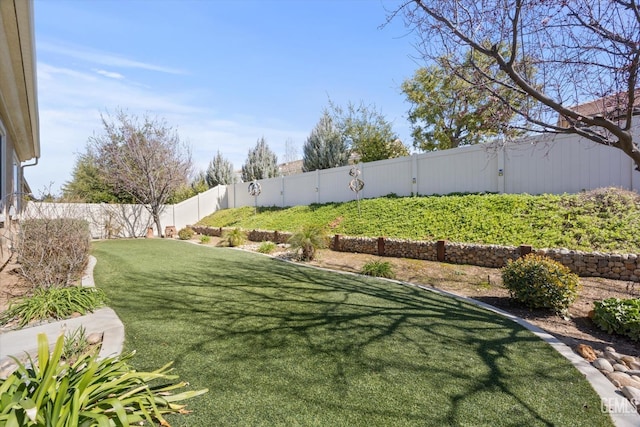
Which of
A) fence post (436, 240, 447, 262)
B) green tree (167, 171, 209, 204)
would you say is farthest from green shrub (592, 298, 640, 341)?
green tree (167, 171, 209, 204)

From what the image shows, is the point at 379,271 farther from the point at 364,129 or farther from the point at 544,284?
the point at 364,129

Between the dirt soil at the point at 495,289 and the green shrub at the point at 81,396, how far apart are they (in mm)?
3355

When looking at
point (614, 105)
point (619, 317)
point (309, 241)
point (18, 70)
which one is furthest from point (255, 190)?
point (619, 317)

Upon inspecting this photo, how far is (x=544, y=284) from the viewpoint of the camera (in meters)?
4.92

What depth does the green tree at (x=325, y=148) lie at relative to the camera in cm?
1931

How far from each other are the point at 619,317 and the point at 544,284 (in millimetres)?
918

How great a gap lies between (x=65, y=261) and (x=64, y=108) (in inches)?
214

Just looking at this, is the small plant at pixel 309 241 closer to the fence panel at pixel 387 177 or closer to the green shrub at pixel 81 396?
the fence panel at pixel 387 177

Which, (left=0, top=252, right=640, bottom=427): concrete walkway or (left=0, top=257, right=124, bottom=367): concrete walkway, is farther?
(left=0, top=257, right=124, bottom=367): concrete walkway

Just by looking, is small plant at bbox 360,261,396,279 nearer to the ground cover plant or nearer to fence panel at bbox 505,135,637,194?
the ground cover plant

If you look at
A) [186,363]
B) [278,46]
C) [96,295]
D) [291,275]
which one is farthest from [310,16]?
[186,363]

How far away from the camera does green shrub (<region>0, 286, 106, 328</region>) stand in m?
3.97

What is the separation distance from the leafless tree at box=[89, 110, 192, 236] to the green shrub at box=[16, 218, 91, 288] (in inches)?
497

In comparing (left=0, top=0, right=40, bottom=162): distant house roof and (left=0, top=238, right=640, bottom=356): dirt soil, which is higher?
(left=0, top=0, right=40, bottom=162): distant house roof
